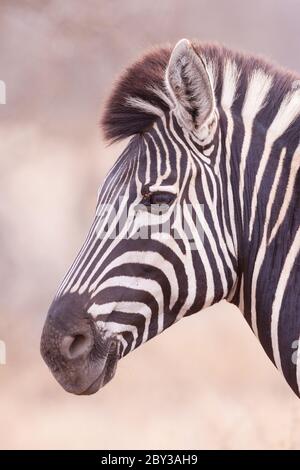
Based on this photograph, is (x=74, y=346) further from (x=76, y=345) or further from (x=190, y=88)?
(x=190, y=88)

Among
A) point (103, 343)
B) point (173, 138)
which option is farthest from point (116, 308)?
point (173, 138)

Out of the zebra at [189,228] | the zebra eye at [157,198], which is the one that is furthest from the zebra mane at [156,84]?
the zebra eye at [157,198]

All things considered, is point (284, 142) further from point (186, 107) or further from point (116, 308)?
point (116, 308)

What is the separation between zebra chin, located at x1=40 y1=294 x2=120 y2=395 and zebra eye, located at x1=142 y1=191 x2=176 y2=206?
335 millimetres

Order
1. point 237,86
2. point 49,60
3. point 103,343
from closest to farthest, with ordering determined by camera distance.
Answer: point 103,343 → point 237,86 → point 49,60

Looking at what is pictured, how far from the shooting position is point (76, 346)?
6.47 feet

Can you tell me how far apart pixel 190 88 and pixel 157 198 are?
1.09 feet

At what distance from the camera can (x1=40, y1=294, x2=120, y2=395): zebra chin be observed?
194 cm

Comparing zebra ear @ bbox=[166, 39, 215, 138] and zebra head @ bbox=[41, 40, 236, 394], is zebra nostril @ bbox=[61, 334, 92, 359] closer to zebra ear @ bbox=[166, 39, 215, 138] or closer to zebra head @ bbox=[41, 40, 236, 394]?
zebra head @ bbox=[41, 40, 236, 394]

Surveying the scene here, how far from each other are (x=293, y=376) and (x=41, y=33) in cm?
622

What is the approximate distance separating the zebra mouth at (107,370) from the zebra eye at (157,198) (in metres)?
0.42

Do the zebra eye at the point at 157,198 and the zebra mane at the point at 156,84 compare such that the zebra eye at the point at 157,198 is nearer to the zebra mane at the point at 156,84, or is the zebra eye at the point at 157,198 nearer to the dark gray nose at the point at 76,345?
the zebra mane at the point at 156,84

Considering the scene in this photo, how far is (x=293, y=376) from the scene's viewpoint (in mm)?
2039

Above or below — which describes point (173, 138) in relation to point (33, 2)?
below
